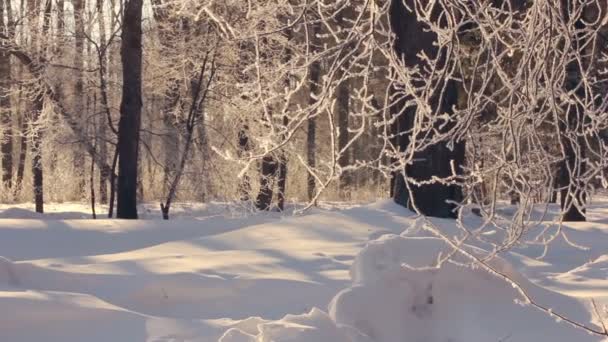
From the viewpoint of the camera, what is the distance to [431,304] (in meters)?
4.20

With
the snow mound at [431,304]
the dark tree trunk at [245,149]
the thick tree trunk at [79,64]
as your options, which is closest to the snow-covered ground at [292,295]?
the snow mound at [431,304]

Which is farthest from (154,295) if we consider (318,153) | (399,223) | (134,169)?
(318,153)

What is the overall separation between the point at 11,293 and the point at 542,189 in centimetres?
297

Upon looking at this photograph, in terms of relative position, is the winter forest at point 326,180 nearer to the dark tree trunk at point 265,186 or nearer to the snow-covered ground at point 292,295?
the snow-covered ground at point 292,295

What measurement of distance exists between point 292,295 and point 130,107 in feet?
28.3

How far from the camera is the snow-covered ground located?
13.0 feet

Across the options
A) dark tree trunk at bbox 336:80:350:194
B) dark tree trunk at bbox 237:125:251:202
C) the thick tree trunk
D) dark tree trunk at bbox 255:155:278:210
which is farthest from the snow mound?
dark tree trunk at bbox 336:80:350:194

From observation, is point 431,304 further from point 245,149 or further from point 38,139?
point 38,139

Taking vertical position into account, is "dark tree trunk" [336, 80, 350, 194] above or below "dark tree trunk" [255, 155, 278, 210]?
above

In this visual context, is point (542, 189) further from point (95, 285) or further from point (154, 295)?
point (95, 285)

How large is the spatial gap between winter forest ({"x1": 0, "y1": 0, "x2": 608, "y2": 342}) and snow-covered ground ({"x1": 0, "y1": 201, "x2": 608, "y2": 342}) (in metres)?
0.01

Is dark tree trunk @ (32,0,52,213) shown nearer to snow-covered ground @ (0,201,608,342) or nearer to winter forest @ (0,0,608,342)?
winter forest @ (0,0,608,342)

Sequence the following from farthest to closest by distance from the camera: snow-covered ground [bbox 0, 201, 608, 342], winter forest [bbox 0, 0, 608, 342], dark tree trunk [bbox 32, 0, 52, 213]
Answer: dark tree trunk [bbox 32, 0, 52, 213] < snow-covered ground [bbox 0, 201, 608, 342] < winter forest [bbox 0, 0, 608, 342]

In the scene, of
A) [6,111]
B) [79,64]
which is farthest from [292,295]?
[6,111]
